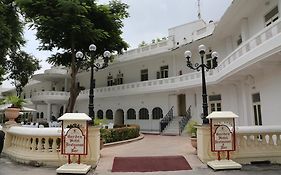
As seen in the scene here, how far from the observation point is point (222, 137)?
8164 millimetres

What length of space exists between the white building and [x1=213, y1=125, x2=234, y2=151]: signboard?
3.50 meters

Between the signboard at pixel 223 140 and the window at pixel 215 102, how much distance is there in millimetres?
11640

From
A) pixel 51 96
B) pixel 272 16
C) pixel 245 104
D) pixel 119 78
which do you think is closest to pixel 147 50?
pixel 119 78

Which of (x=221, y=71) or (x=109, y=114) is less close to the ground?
(x=221, y=71)

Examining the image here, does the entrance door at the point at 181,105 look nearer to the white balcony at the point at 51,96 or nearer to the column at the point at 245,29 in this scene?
the column at the point at 245,29

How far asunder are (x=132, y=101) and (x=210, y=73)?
35.0ft

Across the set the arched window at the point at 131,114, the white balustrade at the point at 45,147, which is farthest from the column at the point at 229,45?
the white balustrade at the point at 45,147

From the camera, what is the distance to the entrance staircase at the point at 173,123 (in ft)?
68.1

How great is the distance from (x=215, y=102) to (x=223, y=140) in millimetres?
12098

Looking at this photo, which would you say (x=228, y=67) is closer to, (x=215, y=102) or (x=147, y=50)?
(x=215, y=102)

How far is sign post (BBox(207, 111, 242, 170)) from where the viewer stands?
8.09 metres

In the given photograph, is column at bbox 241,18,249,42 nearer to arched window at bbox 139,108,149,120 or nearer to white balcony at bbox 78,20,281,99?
white balcony at bbox 78,20,281,99

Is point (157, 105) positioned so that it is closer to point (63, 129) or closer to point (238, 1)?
point (238, 1)

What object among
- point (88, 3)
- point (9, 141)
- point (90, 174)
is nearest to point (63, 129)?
point (90, 174)
